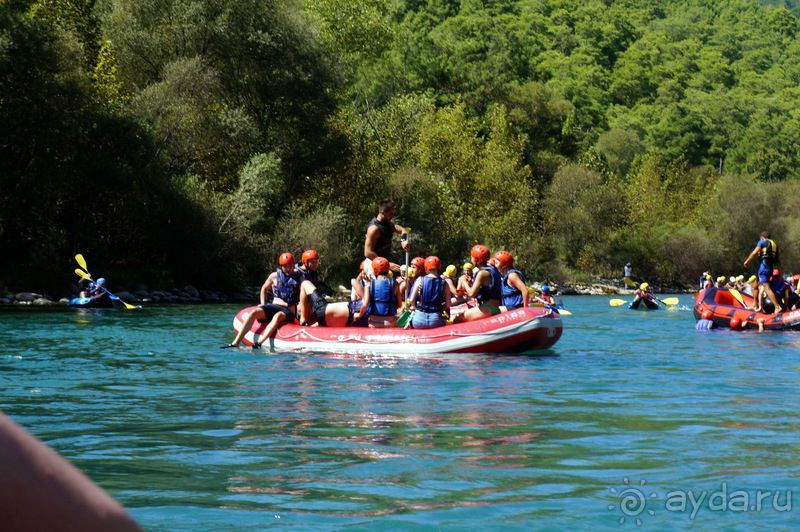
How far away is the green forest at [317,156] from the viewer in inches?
1219

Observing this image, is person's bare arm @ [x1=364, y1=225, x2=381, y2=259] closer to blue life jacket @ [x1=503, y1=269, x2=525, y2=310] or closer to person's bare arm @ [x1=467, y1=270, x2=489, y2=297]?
person's bare arm @ [x1=467, y1=270, x2=489, y2=297]

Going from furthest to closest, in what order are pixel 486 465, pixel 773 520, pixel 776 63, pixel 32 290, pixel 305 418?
pixel 776 63, pixel 32 290, pixel 305 418, pixel 486 465, pixel 773 520

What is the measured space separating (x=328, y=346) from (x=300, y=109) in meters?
25.5

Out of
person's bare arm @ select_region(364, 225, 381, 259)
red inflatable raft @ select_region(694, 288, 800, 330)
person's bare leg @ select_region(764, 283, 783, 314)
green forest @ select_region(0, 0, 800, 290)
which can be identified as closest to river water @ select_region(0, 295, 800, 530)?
person's bare arm @ select_region(364, 225, 381, 259)

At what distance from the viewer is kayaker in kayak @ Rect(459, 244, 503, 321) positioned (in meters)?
14.6

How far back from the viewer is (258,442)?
7.34 m

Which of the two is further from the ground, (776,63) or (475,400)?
(776,63)

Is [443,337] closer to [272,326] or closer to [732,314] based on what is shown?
[272,326]

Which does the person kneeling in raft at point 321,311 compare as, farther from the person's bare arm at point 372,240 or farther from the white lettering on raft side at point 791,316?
the white lettering on raft side at point 791,316

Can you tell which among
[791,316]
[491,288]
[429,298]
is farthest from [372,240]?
[791,316]

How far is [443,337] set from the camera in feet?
46.2

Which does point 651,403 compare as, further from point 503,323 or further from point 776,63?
point 776,63

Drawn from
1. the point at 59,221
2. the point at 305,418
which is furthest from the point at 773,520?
the point at 59,221

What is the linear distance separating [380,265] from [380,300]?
0.73 m
